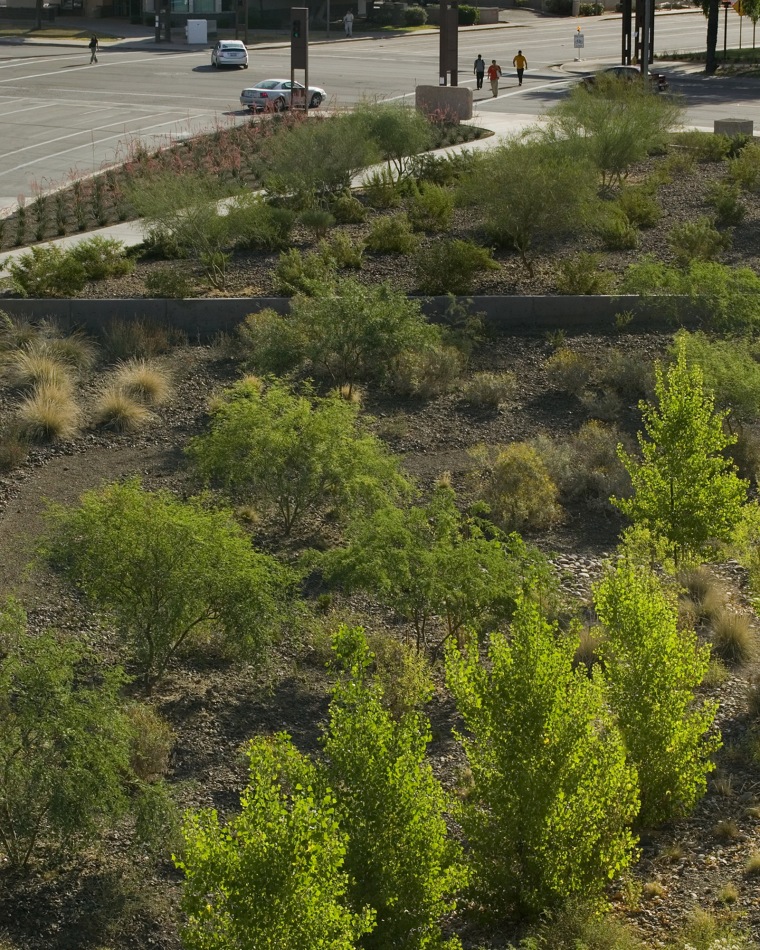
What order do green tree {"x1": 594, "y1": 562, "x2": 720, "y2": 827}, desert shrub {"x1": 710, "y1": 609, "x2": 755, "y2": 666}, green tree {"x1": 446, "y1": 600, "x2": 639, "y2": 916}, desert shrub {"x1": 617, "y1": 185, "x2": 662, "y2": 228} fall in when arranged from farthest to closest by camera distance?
desert shrub {"x1": 617, "y1": 185, "x2": 662, "y2": 228}, desert shrub {"x1": 710, "y1": 609, "x2": 755, "y2": 666}, green tree {"x1": 594, "y1": 562, "x2": 720, "y2": 827}, green tree {"x1": 446, "y1": 600, "x2": 639, "y2": 916}

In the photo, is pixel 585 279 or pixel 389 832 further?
pixel 585 279

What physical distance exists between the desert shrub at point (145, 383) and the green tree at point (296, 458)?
12.1ft

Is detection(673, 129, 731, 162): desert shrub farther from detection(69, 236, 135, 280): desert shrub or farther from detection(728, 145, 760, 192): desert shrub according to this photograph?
detection(69, 236, 135, 280): desert shrub

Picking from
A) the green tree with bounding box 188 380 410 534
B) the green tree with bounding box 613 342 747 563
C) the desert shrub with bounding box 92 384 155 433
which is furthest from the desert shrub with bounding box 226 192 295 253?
the green tree with bounding box 613 342 747 563

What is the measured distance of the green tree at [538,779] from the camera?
830 cm

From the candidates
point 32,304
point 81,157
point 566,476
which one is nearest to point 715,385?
point 566,476

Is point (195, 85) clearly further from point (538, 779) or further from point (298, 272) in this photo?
point (538, 779)

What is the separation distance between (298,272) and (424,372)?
361 cm

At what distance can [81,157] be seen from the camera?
3406 cm

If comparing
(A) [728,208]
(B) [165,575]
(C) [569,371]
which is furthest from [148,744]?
(A) [728,208]

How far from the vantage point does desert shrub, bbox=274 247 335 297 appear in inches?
831

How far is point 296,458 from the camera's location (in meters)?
14.1

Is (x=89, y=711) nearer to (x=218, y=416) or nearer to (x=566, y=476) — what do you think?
(x=218, y=416)

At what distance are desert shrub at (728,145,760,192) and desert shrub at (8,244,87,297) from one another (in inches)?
522
